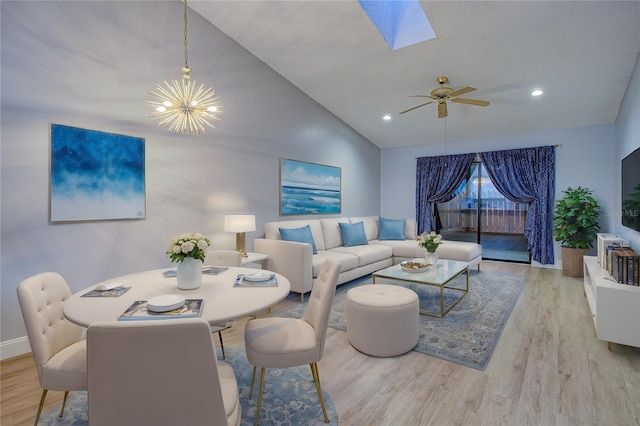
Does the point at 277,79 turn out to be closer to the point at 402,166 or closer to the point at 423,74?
the point at 423,74

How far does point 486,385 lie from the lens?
2.01 meters

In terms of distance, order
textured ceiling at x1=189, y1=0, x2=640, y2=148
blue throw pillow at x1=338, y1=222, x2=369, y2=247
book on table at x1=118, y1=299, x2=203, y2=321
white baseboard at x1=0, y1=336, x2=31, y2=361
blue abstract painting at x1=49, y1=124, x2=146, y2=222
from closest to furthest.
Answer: book on table at x1=118, y1=299, x2=203, y2=321 < white baseboard at x1=0, y1=336, x2=31, y2=361 < blue abstract painting at x1=49, y1=124, x2=146, y2=222 < textured ceiling at x1=189, y1=0, x2=640, y2=148 < blue throw pillow at x1=338, y1=222, x2=369, y2=247

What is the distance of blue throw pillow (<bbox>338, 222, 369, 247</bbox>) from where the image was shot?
5.20 m

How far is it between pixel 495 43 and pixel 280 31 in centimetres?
241

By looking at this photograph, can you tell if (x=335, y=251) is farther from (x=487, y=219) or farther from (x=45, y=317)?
(x=45, y=317)

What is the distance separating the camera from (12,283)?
2371 millimetres

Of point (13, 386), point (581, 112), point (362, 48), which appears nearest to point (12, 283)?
point (13, 386)

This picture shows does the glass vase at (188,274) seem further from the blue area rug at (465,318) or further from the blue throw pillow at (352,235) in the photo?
the blue throw pillow at (352,235)

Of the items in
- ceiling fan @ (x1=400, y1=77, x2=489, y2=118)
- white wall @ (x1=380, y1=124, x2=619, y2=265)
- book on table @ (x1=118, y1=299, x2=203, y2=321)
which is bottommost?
book on table @ (x1=118, y1=299, x2=203, y2=321)

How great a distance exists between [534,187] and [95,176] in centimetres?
633

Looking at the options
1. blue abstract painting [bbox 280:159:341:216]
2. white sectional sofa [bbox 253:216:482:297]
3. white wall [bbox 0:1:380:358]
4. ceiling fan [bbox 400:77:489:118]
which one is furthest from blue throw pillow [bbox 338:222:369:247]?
ceiling fan [bbox 400:77:489:118]

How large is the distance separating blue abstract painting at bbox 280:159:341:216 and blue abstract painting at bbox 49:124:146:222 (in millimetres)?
2070

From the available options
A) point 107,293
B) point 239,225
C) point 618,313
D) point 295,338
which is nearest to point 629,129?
point 618,313

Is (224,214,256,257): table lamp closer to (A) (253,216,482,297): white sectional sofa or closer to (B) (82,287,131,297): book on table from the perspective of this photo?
(A) (253,216,482,297): white sectional sofa
